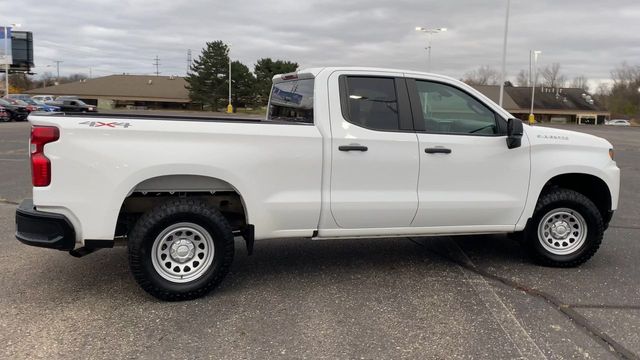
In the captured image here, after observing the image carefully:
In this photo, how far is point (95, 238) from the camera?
4.23 m

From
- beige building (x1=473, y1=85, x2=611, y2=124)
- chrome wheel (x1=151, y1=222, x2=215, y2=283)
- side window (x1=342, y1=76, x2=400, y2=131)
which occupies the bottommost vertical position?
chrome wheel (x1=151, y1=222, x2=215, y2=283)

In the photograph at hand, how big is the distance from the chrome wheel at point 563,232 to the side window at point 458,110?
3.88 feet

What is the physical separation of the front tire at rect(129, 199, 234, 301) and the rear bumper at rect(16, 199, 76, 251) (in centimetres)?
46

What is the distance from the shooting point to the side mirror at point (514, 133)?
16.5ft

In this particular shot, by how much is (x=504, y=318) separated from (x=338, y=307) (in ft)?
4.29

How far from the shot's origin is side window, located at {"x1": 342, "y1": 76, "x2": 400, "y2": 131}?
191 inches

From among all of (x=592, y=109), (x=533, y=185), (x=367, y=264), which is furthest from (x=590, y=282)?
(x=592, y=109)

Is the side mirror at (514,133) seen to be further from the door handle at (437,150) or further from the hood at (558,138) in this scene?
the door handle at (437,150)

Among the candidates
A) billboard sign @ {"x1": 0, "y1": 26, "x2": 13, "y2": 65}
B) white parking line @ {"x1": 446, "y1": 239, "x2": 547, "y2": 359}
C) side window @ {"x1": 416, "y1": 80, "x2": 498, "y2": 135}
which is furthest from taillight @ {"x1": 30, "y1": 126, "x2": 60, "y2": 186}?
billboard sign @ {"x1": 0, "y1": 26, "x2": 13, "y2": 65}

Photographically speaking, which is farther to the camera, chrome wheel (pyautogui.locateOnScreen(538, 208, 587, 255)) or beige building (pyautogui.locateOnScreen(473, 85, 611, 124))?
beige building (pyautogui.locateOnScreen(473, 85, 611, 124))

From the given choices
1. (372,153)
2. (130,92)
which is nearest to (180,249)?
(372,153)

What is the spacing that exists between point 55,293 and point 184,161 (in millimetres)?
1689

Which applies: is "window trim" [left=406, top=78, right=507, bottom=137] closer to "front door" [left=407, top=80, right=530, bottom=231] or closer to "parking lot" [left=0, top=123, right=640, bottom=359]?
"front door" [left=407, top=80, right=530, bottom=231]

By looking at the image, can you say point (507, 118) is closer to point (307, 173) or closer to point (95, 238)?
point (307, 173)
